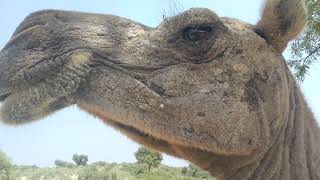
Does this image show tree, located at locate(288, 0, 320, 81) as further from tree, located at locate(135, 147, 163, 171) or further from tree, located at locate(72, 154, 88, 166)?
tree, located at locate(72, 154, 88, 166)

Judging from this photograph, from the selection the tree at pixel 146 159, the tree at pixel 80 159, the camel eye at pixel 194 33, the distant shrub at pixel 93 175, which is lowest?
the camel eye at pixel 194 33

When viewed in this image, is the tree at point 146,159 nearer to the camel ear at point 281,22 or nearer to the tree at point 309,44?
the tree at point 309,44

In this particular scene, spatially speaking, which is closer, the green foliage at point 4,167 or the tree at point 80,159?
the green foliage at point 4,167

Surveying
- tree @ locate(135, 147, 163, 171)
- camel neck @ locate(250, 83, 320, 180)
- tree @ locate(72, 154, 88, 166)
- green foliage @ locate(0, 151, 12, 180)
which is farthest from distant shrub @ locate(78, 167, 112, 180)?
camel neck @ locate(250, 83, 320, 180)

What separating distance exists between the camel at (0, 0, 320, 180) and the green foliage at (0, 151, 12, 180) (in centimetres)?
2680

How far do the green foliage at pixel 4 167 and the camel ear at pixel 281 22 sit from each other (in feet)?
88.0

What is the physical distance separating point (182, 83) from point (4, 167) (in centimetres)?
2855

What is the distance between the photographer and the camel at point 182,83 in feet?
12.8

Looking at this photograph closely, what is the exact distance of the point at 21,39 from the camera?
388cm

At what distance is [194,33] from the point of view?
4531 mm

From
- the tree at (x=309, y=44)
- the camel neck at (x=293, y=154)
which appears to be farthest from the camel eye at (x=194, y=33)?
the tree at (x=309, y=44)

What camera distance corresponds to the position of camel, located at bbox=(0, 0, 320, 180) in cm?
391

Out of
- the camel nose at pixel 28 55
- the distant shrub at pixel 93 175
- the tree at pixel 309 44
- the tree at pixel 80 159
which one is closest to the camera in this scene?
the camel nose at pixel 28 55

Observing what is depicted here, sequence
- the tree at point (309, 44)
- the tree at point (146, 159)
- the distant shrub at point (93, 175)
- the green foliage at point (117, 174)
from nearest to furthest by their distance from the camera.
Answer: the tree at point (309, 44)
the green foliage at point (117, 174)
the tree at point (146, 159)
the distant shrub at point (93, 175)
